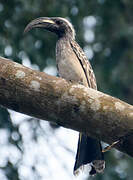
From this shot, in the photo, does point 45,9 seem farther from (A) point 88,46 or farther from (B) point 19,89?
(B) point 19,89

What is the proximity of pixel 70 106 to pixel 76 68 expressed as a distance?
141cm

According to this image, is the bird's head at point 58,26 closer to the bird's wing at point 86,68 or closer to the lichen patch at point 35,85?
the bird's wing at point 86,68

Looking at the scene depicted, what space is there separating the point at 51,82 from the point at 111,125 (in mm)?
555

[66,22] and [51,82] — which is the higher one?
[66,22]

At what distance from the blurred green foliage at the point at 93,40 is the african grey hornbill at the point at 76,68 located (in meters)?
0.47

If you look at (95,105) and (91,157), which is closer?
(95,105)

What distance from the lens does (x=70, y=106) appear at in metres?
3.41

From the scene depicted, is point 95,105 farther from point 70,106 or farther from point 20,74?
point 20,74

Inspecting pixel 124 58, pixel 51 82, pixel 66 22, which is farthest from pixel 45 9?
pixel 51 82

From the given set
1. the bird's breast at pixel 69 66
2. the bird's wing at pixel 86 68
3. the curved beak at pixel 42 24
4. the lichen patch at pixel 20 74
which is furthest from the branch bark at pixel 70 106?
the curved beak at pixel 42 24

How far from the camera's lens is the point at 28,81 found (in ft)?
11.4

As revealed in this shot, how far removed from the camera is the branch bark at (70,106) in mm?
3393

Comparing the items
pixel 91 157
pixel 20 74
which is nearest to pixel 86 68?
pixel 91 157

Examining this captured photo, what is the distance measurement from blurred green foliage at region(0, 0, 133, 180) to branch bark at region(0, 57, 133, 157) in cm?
145
